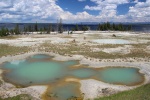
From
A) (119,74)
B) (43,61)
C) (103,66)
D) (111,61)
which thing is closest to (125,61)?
(111,61)

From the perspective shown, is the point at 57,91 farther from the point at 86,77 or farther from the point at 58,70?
the point at 58,70

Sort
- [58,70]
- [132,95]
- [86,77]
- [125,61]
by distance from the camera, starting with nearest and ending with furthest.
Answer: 1. [132,95]
2. [86,77]
3. [58,70]
4. [125,61]

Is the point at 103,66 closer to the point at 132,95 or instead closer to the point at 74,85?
the point at 74,85

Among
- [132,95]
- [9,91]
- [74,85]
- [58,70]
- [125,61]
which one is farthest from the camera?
[125,61]

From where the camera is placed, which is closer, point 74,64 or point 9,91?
point 9,91

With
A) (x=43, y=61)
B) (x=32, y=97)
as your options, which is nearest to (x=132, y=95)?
(x=32, y=97)

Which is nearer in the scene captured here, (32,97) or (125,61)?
(32,97)
